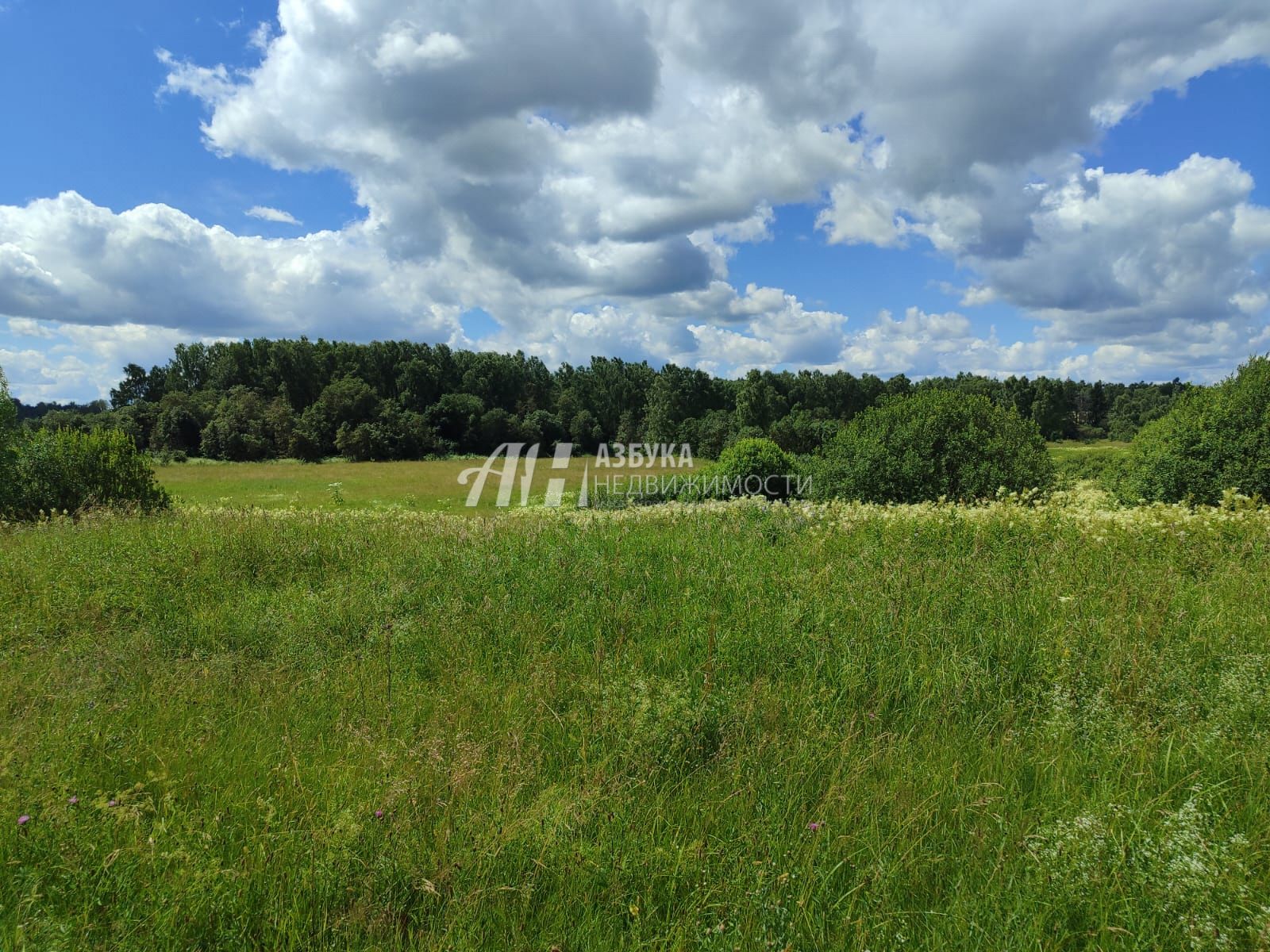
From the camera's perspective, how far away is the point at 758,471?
48.9 ft

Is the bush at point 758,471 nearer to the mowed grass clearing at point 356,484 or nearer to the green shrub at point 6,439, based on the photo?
the mowed grass clearing at point 356,484

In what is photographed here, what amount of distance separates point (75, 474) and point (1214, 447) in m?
19.9

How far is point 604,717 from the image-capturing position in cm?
311

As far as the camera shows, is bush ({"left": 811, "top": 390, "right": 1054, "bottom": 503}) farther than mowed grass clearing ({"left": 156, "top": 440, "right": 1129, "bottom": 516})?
No

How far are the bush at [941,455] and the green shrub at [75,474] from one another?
13.4 m

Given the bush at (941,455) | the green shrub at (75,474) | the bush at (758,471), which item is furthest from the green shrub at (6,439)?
the bush at (941,455)

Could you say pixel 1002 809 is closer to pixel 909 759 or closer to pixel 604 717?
pixel 909 759

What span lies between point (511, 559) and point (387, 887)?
3.82 meters

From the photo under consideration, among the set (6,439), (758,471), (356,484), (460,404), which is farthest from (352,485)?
(460,404)

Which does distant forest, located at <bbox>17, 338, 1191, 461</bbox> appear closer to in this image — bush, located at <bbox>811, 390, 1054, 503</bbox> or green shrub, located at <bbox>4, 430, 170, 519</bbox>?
bush, located at <bbox>811, 390, 1054, 503</bbox>

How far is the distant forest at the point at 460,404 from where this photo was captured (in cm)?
5906

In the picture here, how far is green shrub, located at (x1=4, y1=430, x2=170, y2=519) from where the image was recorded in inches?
431

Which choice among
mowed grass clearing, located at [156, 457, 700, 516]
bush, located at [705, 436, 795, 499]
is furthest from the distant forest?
bush, located at [705, 436, 795, 499]

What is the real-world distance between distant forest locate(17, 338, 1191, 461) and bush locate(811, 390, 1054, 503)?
37467 millimetres
